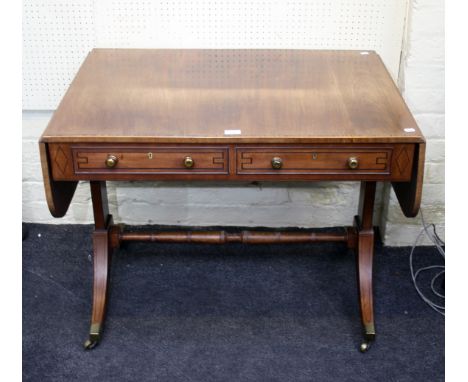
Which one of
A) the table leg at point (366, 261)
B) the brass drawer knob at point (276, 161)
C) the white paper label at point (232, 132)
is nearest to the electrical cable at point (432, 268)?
the table leg at point (366, 261)

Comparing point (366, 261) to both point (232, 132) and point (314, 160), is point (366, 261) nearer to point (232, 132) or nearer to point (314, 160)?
point (314, 160)

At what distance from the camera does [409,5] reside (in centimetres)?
268

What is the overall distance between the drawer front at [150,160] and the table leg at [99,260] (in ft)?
1.42

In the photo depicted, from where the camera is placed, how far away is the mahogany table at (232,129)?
6.90 feet

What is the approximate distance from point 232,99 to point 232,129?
0.68ft

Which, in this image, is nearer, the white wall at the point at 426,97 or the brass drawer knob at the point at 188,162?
the brass drawer knob at the point at 188,162

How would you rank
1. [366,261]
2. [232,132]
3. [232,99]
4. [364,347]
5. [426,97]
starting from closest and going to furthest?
[232,132], [232,99], [364,347], [366,261], [426,97]

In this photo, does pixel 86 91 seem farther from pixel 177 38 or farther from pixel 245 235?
pixel 245 235

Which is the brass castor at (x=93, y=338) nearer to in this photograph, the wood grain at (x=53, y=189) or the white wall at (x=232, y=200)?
the wood grain at (x=53, y=189)

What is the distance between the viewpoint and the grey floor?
249 centimetres

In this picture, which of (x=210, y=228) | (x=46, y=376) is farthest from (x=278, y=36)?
(x=46, y=376)

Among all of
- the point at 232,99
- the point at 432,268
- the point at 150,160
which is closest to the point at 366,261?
the point at 432,268

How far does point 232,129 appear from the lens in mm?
2117

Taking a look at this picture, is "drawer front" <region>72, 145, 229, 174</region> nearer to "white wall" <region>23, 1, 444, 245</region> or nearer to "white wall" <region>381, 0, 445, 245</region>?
"white wall" <region>23, 1, 444, 245</region>
